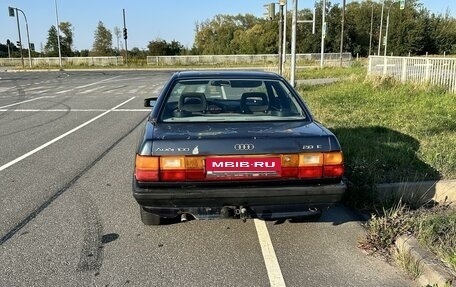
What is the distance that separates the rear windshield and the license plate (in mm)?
698

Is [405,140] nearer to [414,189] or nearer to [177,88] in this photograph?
[414,189]

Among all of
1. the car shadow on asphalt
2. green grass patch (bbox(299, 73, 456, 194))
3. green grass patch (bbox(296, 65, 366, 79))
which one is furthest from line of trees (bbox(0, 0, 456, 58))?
the car shadow on asphalt

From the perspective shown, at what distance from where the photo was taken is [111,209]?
174 inches

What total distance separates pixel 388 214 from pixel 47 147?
19.4ft

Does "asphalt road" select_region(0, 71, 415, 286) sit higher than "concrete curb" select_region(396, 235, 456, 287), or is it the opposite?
"concrete curb" select_region(396, 235, 456, 287)

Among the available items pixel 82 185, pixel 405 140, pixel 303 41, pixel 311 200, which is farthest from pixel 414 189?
pixel 303 41

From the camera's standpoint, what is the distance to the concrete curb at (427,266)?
8.96 ft

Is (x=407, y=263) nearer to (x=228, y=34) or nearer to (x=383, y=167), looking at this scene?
Result: (x=383, y=167)

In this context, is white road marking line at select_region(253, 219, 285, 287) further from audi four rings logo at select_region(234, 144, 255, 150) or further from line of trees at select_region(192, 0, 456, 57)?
line of trees at select_region(192, 0, 456, 57)

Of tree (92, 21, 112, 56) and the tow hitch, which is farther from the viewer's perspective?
tree (92, 21, 112, 56)

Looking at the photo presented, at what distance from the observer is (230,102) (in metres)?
4.47

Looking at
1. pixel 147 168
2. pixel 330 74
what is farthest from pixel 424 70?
pixel 147 168

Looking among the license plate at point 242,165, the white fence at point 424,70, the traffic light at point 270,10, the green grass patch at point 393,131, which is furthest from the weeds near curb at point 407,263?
the traffic light at point 270,10

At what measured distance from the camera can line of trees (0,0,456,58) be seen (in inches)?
2638
